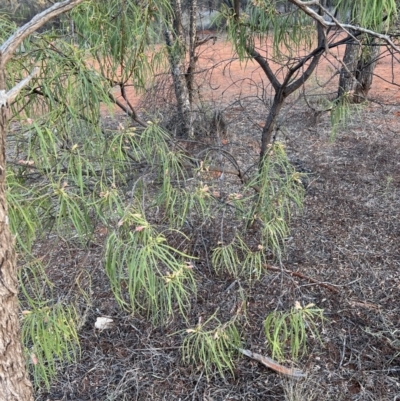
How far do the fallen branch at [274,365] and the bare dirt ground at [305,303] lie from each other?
0.03m

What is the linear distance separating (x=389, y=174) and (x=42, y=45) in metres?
2.83

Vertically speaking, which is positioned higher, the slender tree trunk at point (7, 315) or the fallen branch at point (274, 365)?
the slender tree trunk at point (7, 315)

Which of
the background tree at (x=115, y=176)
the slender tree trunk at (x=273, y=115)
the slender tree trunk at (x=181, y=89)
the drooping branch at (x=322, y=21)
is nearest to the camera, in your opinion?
the background tree at (x=115, y=176)

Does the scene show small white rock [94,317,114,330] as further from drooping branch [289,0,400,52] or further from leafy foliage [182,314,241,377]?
drooping branch [289,0,400,52]

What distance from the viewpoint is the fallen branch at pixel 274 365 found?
181 centimetres

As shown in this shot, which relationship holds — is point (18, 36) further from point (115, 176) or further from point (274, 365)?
point (274, 365)

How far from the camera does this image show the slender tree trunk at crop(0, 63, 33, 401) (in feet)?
3.11

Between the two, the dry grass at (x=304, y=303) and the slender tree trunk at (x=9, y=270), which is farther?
the dry grass at (x=304, y=303)

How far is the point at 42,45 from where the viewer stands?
55.3 inches

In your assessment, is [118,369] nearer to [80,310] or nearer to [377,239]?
[80,310]

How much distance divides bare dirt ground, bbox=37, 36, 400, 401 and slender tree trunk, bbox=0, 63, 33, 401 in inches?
18.8

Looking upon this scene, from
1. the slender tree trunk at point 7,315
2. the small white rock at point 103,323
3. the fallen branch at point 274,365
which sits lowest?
the small white rock at point 103,323

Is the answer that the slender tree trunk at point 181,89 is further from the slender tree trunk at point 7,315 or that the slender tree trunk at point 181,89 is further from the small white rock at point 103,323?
the slender tree trunk at point 7,315

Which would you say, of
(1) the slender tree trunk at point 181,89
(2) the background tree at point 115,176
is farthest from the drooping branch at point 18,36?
(1) the slender tree trunk at point 181,89
